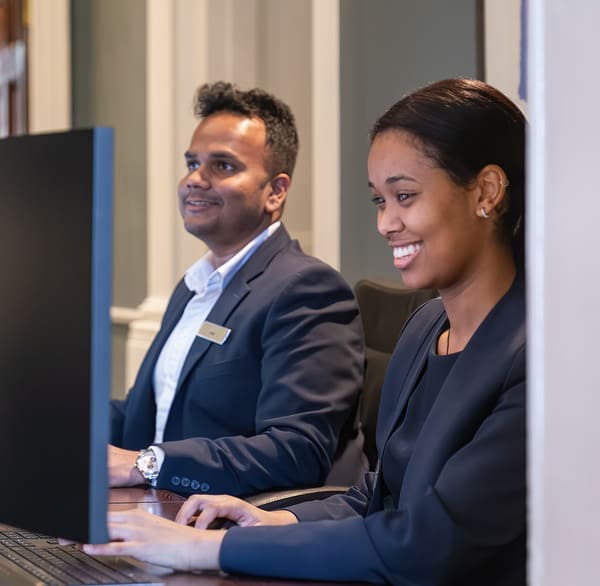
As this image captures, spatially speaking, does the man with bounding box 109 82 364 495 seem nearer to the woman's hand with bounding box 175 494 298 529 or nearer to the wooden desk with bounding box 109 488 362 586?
the wooden desk with bounding box 109 488 362 586

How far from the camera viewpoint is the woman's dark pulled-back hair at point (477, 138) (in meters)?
1.72

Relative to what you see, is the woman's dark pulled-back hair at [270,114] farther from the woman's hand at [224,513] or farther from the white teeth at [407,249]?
the woman's hand at [224,513]

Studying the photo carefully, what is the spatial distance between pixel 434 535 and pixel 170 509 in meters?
0.61

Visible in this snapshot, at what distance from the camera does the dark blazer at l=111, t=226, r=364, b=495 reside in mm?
2346

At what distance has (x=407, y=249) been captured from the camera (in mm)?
1779

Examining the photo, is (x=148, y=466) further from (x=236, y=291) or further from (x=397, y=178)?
(x=397, y=178)

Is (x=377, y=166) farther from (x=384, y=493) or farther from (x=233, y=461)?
(x=233, y=461)

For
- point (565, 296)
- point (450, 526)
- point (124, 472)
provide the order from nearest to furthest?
point (565, 296)
point (450, 526)
point (124, 472)

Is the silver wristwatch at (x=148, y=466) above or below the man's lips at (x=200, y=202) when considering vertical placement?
below

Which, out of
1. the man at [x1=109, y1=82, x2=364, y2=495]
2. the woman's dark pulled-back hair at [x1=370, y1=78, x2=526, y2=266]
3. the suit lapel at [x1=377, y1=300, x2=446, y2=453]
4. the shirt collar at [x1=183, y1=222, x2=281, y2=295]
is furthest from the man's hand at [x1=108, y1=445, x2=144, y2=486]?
the woman's dark pulled-back hair at [x1=370, y1=78, x2=526, y2=266]

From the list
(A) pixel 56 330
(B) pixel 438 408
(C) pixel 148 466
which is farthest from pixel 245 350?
(A) pixel 56 330

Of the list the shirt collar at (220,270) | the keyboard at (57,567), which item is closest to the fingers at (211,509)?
the keyboard at (57,567)

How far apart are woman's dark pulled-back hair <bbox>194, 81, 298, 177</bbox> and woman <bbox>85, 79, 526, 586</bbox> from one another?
105 cm

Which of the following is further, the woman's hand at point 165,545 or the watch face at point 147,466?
the watch face at point 147,466
